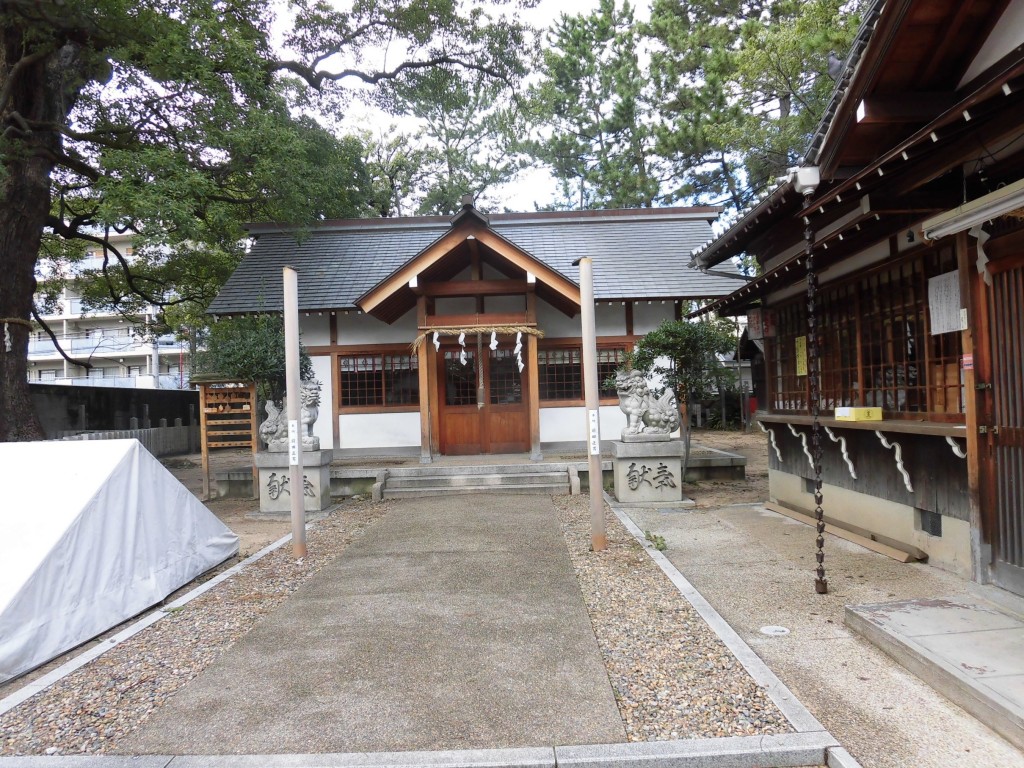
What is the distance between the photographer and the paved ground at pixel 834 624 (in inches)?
119

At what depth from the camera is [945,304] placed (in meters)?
5.35

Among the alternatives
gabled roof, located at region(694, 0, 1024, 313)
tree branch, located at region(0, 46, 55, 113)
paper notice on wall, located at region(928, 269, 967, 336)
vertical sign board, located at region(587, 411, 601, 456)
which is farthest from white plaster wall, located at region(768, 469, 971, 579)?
tree branch, located at region(0, 46, 55, 113)

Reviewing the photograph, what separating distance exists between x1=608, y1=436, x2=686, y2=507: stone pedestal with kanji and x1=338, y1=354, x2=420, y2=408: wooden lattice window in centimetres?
573

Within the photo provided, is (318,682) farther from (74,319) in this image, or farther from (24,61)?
(74,319)

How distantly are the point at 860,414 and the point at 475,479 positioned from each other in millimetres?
6471

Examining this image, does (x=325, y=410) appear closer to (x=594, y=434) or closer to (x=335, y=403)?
(x=335, y=403)

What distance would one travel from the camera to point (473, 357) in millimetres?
13375

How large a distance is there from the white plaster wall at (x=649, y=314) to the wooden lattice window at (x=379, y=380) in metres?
5.03

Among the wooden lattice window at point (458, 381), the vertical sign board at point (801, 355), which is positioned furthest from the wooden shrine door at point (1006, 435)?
the wooden lattice window at point (458, 381)

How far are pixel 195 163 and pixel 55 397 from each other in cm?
999

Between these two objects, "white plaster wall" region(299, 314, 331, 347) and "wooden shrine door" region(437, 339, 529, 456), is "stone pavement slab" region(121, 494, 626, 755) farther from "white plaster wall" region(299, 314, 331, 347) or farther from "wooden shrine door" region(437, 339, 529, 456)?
"white plaster wall" region(299, 314, 331, 347)

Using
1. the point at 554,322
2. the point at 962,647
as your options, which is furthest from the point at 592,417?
the point at 554,322

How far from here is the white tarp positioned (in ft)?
13.9

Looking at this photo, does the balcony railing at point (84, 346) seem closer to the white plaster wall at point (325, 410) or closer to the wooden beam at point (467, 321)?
the white plaster wall at point (325, 410)
